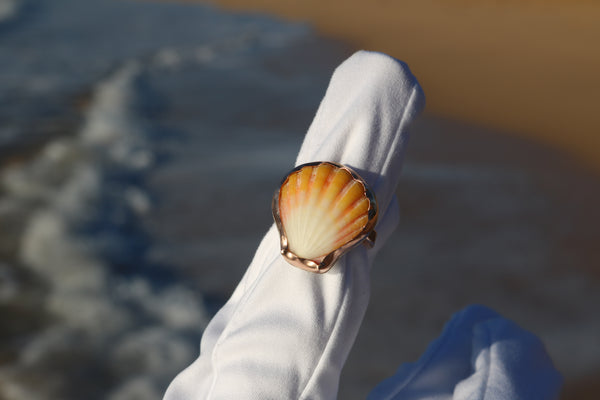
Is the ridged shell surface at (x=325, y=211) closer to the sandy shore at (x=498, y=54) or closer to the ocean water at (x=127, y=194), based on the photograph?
the ocean water at (x=127, y=194)

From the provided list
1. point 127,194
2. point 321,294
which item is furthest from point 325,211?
point 127,194

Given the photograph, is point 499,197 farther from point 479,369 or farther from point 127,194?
point 479,369

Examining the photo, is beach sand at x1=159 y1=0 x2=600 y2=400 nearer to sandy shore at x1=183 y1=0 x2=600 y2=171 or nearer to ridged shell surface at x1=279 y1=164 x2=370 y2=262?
sandy shore at x1=183 y1=0 x2=600 y2=171

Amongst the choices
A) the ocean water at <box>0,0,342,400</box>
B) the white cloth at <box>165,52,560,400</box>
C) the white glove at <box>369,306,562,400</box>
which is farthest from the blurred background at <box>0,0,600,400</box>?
the white cloth at <box>165,52,560,400</box>

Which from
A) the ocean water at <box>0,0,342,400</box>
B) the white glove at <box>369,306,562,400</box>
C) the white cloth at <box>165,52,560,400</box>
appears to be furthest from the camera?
the ocean water at <box>0,0,342,400</box>

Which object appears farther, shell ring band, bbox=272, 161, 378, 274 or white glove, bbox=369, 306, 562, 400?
white glove, bbox=369, 306, 562, 400

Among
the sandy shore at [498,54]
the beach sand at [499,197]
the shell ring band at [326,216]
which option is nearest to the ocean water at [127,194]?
the beach sand at [499,197]

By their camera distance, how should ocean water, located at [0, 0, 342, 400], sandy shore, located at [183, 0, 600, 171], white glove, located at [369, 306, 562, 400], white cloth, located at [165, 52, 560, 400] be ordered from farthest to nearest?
sandy shore, located at [183, 0, 600, 171] < ocean water, located at [0, 0, 342, 400] < white glove, located at [369, 306, 562, 400] < white cloth, located at [165, 52, 560, 400]
